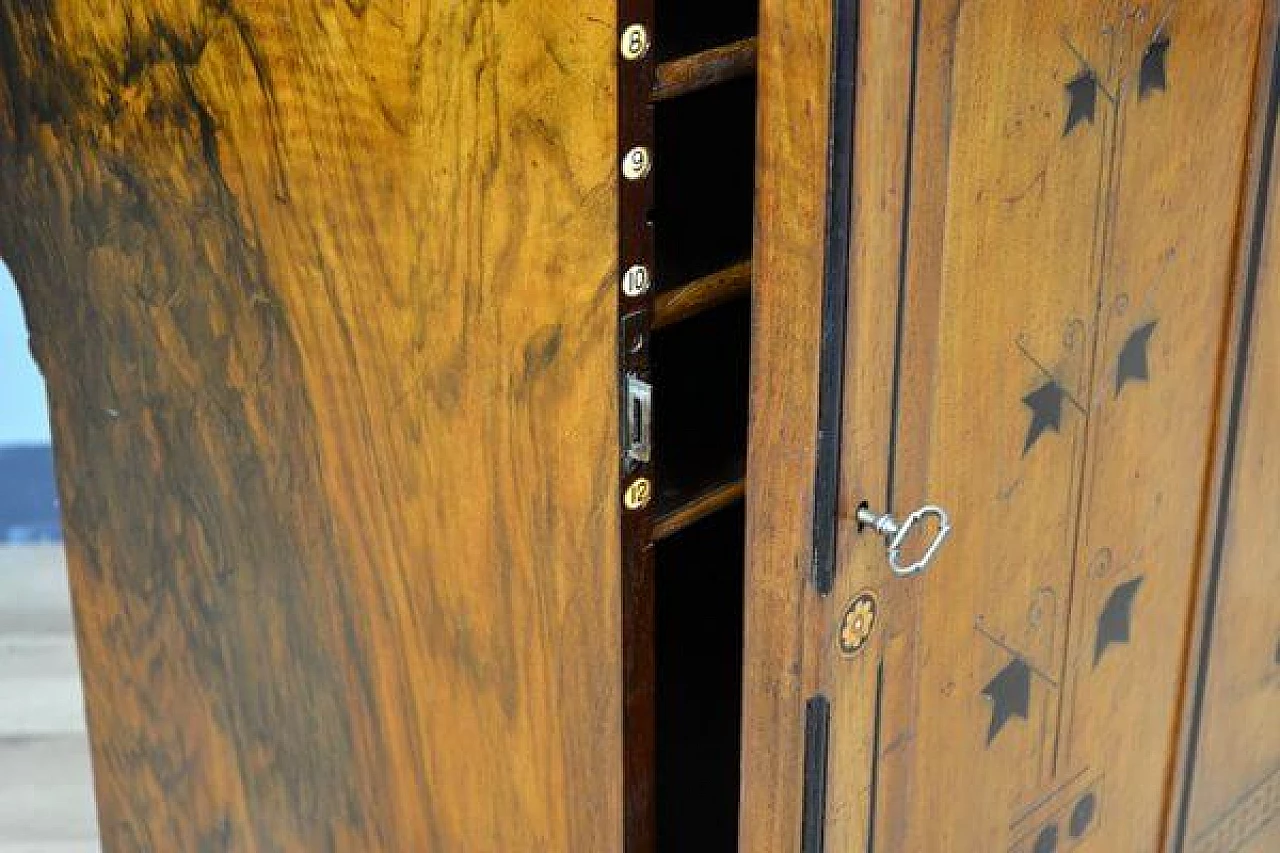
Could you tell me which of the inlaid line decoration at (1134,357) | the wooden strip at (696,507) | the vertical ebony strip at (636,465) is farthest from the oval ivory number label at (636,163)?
the inlaid line decoration at (1134,357)

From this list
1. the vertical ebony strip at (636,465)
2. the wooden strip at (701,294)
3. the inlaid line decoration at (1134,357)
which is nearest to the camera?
the vertical ebony strip at (636,465)

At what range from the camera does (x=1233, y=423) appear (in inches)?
69.9

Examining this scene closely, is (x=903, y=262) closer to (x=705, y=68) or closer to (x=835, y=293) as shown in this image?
(x=835, y=293)

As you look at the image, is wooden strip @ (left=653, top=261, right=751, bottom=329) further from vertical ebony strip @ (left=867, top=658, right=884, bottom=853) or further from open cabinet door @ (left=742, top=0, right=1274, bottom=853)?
vertical ebony strip @ (left=867, top=658, right=884, bottom=853)

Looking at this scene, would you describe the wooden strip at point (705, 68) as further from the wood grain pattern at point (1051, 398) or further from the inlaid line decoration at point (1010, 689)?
the inlaid line decoration at point (1010, 689)

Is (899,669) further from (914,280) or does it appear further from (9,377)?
(9,377)

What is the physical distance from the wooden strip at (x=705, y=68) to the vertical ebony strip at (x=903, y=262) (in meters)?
0.14

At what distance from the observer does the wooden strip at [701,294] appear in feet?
4.79

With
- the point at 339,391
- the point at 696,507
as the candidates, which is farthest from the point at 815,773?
the point at 339,391

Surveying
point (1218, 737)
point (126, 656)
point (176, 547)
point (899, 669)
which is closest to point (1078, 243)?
point (899, 669)

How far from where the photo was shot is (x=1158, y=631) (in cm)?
182

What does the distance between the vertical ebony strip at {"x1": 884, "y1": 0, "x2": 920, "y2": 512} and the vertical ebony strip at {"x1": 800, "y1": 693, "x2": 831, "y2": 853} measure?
0.43ft

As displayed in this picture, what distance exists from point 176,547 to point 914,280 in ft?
2.35

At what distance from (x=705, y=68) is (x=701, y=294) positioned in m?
0.16
